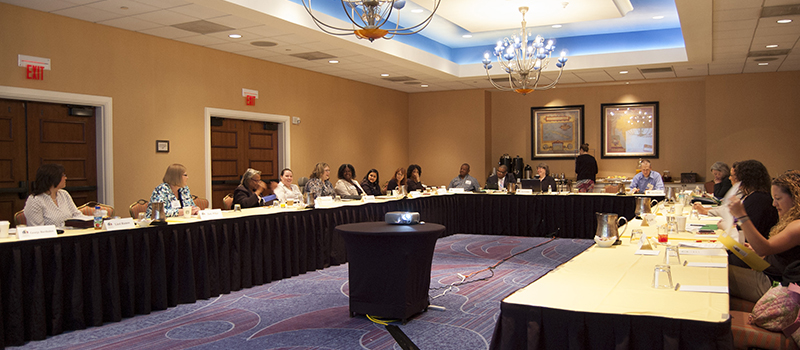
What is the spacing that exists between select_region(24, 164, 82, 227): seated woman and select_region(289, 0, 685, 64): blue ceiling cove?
5071mm

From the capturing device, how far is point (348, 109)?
1063 centimetres

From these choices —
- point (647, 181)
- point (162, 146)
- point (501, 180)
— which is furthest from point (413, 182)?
point (162, 146)

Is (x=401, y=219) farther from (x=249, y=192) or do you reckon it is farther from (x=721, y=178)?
(x=721, y=178)

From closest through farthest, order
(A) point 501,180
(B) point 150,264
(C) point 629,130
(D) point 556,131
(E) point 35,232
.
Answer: (E) point 35,232 < (B) point 150,264 < (A) point 501,180 < (C) point 629,130 < (D) point 556,131

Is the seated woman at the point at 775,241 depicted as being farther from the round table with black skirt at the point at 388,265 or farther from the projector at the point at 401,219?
the projector at the point at 401,219

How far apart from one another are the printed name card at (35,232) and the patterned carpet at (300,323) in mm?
680

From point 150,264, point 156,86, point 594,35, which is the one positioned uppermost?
point 594,35

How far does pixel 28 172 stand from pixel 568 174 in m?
9.73

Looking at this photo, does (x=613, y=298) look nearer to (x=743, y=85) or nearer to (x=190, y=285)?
(x=190, y=285)

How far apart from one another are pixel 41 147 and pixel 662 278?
6293 mm

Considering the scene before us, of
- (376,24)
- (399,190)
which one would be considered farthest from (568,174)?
(376,24)

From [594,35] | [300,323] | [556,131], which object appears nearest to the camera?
[300,323]

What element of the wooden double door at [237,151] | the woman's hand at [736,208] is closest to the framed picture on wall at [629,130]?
the wooden double door at [237,151]

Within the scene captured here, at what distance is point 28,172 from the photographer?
589cm
